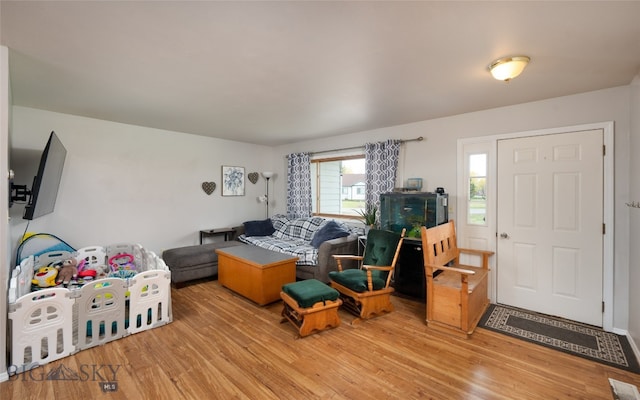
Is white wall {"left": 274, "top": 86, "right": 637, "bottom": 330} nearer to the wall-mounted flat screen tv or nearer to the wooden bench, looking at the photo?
the wooden bench

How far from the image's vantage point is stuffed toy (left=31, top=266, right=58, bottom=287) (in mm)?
2857

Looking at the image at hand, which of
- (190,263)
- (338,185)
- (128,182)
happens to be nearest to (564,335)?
(338,185)

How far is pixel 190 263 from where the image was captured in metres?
4.14

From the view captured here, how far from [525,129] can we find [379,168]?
1.88m

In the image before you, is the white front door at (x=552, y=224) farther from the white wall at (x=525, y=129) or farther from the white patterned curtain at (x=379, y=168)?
the white patterned curtain at (x=379, y=168)

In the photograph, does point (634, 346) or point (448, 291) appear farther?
point (448, 291)

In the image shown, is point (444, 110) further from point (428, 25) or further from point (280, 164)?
point (280, 164)

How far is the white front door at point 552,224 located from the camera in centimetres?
289

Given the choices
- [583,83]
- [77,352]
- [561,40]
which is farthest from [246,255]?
[583,83]

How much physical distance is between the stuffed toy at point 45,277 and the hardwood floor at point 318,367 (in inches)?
38.6

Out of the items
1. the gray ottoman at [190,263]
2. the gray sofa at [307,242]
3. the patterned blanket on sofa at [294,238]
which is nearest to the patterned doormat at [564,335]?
the gray sofa at [307,242]

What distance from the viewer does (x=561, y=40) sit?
1.89 metres

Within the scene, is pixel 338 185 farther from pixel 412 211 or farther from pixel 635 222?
pixel 635 222

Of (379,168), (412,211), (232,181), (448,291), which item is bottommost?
(448,291)
